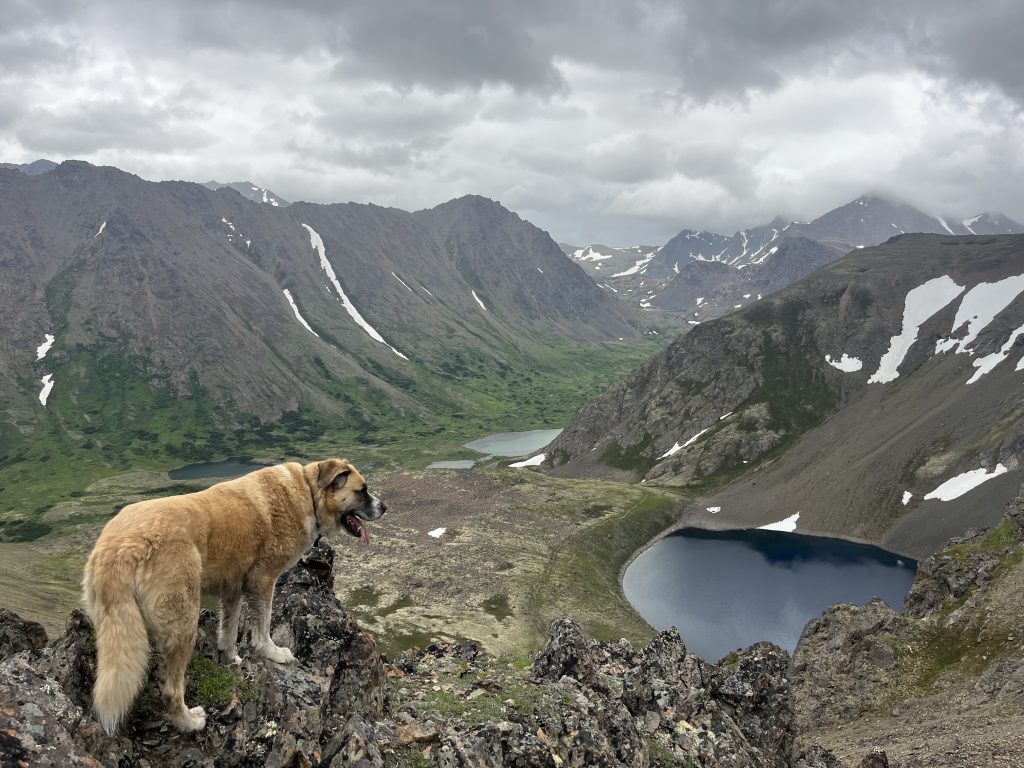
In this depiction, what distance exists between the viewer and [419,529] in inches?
4938

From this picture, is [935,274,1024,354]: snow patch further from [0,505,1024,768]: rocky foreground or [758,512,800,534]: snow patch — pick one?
[0,505,1024,768]: rocky foreground

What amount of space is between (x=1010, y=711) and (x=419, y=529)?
10299 cm

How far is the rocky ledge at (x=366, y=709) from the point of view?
→ 8914mm

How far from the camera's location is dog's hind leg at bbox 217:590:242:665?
11.3 metres

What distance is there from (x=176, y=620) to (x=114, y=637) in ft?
2.85

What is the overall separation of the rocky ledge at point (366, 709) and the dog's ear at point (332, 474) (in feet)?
13.2

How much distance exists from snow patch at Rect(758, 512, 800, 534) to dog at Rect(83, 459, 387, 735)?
149818mm

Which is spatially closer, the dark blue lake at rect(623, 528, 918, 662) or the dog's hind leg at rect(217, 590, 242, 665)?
the dog's hind leg at rect(217, 590, 242, 665)

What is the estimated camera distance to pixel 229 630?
38.2 ft

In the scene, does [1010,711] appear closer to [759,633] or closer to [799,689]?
[799,689]

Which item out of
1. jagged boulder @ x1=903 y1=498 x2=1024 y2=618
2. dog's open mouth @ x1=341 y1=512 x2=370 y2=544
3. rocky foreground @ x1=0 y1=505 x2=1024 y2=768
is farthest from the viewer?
jagged boulder @ x1=903 y1=498 x2=1024 y2=618

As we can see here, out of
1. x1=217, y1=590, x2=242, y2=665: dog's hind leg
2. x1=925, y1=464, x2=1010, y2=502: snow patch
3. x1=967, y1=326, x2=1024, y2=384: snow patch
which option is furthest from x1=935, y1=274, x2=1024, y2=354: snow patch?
x1=217, y1=590, x2=242, y2=665: dog's hind leg

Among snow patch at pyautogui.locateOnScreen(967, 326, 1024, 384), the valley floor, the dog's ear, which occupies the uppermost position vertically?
the dog's ear

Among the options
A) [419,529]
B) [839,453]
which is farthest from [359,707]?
[839,453]
